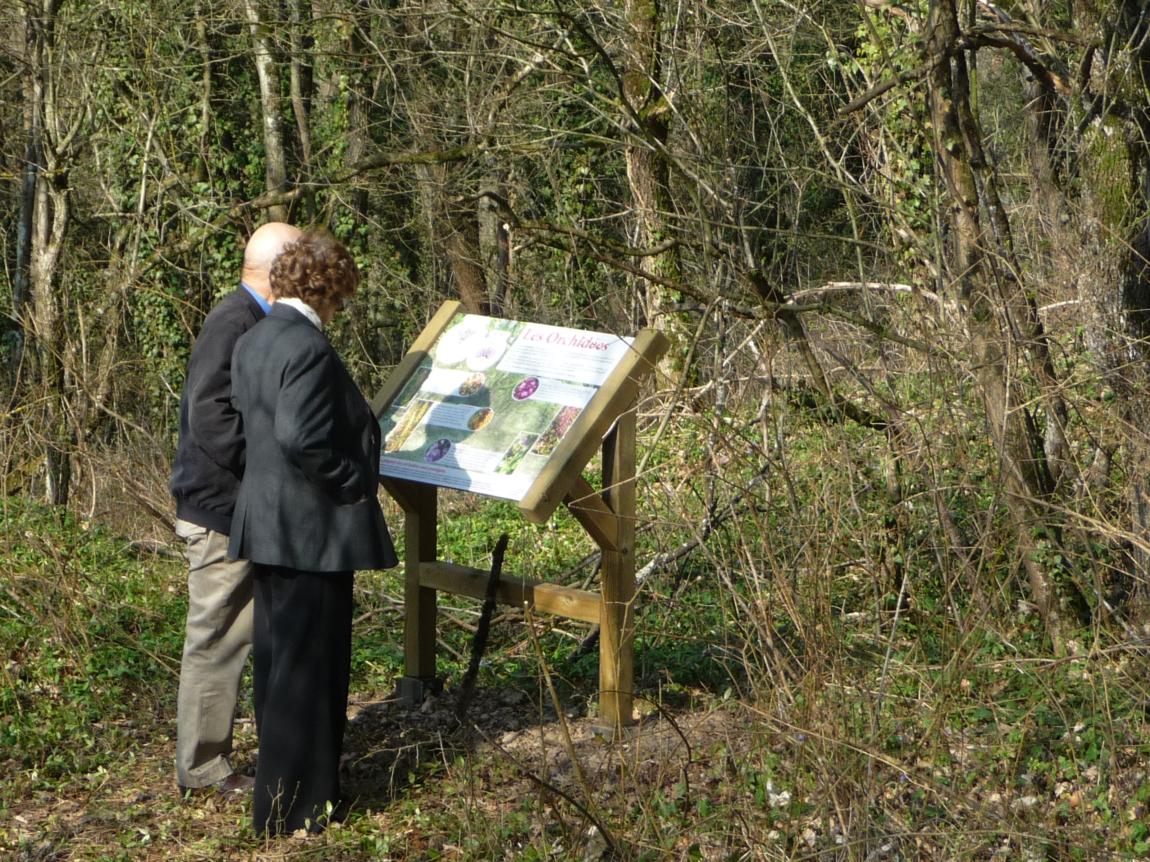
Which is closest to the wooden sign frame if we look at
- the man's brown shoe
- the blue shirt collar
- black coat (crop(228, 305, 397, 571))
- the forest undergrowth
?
the forest undergrowth

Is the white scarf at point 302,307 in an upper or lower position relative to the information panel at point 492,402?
upper

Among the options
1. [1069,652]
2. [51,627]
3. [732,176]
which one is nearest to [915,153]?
[732,176]

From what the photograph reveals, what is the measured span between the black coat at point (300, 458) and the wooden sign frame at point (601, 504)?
0.63m

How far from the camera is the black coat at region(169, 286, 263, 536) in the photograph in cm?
460

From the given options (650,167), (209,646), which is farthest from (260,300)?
(650,167)

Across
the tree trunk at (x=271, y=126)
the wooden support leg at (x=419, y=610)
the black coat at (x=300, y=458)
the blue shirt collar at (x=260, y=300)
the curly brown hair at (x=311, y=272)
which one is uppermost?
the tree trunk at (x=271, y=126)

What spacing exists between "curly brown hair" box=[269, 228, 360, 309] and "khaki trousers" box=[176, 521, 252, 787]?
0.89 meters

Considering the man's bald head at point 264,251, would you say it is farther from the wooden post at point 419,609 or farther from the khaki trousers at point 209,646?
the wooden post at point 419,609

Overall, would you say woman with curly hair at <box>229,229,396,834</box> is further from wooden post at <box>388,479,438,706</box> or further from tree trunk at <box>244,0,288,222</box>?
tree trunk at <box>244,0,288,222</box>

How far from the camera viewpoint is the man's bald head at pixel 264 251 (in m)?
4.60

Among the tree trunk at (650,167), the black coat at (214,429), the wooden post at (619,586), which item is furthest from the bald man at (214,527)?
the tree trunk at (650,167)

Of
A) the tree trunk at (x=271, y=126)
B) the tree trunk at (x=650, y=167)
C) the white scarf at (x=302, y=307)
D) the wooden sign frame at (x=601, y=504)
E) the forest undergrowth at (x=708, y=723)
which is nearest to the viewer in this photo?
the forest undergrowth at (x=708, y=723)

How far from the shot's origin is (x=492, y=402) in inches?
209

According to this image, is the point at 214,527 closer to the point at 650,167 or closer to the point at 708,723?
the point at 708,723
